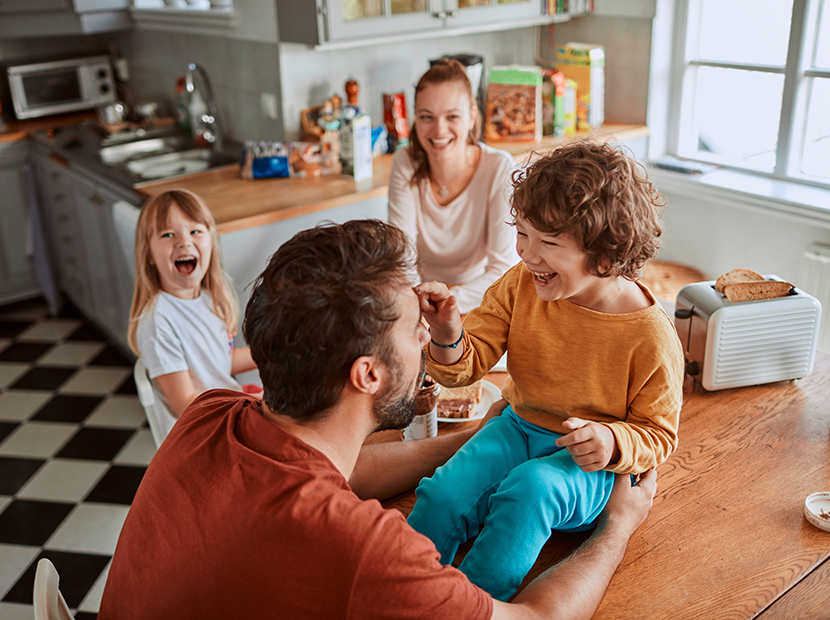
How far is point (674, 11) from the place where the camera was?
313 centimetres

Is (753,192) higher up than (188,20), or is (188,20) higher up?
(188,20)

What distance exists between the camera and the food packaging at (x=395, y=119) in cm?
297

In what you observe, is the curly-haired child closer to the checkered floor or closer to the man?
the man

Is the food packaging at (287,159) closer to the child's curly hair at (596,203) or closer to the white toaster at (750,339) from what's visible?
the white toaster at (750,339)

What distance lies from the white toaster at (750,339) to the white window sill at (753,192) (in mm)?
1237

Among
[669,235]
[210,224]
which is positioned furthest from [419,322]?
[669,235]

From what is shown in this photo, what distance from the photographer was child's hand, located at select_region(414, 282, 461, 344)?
108cm

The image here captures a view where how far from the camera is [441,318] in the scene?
111 cm

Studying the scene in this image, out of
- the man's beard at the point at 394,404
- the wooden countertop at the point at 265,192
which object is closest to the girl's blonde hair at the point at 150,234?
the wooden countertop at the point at 265,192

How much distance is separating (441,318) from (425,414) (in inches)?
9.9

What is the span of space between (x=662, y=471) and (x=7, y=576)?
1890mm

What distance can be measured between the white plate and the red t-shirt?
56 centimetres

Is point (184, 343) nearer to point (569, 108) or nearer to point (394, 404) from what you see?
point (394, 404)

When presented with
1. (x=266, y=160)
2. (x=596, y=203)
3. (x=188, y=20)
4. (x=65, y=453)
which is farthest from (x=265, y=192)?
(x=596, y=203)
